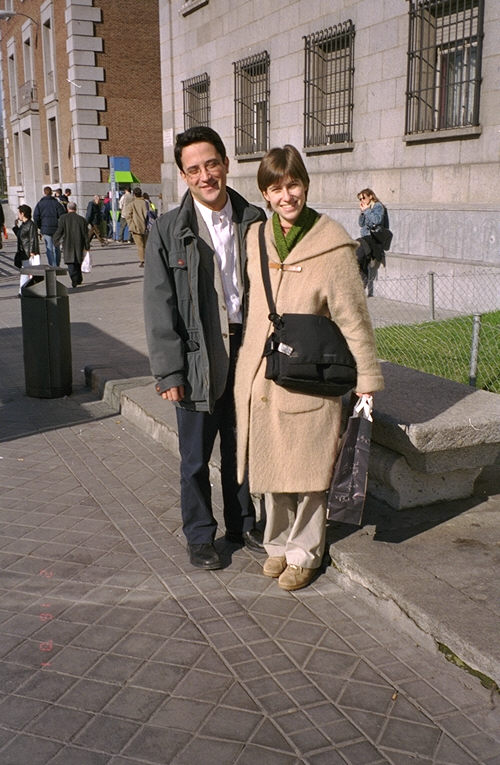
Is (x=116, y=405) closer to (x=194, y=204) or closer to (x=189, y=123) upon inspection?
(x=194, y=204)

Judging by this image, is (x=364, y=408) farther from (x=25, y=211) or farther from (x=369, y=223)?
(x=25, y=211)

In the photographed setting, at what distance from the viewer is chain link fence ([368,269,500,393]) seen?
22.7 feet

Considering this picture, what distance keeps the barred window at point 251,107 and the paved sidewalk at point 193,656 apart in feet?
42.4

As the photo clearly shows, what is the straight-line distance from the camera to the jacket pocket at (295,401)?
346cm

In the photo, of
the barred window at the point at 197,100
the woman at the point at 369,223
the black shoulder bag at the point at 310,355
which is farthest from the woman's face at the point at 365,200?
the black shoulder bag at the point at 310,355

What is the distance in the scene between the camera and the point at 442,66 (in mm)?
11656

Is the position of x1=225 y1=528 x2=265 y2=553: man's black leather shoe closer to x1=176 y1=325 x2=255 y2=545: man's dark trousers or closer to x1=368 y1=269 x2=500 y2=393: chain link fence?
x1=176 y1=325 x2=255 y2=545: man's dark trousers

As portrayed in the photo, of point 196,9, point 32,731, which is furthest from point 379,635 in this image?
point 196,9

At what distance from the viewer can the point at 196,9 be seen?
1822cm

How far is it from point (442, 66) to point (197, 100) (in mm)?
8914

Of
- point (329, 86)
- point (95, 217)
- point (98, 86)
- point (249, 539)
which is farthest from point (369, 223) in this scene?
point (98, 86)

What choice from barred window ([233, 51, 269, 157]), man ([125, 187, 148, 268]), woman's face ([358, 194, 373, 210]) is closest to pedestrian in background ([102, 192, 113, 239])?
man ([125, 187, 148, 268])

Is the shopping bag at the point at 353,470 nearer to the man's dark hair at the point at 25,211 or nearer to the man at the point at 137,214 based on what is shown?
the man's dark hair at the point at 25,211

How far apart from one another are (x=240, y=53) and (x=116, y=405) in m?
11.9
